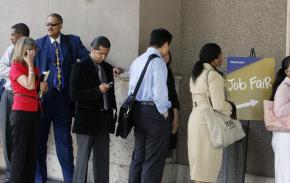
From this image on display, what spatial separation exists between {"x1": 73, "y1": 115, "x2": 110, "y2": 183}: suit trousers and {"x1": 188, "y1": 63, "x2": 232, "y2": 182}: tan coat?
96 cm

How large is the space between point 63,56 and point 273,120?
2632 mm

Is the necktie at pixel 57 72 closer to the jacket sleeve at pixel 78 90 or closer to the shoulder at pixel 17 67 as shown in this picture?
the shoulder at pixel 17 67

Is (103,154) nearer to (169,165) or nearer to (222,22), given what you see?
(169,165)

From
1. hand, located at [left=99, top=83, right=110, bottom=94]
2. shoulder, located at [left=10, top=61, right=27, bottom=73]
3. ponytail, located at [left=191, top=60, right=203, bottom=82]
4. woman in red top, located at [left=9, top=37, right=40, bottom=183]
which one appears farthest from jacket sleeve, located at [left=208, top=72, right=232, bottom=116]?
shoulder, located at [left=10, top=61, right=27, bottom=73]

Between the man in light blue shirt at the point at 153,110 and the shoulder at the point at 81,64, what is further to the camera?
the shoulder at the point at 81,64

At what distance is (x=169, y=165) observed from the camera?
24.9ft

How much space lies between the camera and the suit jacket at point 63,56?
7.15 meters

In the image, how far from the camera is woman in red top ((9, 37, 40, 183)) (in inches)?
252

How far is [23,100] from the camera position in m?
6.44

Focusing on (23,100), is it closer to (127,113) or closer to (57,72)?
(57,72)

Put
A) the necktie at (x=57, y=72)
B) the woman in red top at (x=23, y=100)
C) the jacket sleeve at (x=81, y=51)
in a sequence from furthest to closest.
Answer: the jacket sleeve at (x=81, y=51) < the necktie at (x=57, y=72) < the woman in red top at (x=23, y=100)

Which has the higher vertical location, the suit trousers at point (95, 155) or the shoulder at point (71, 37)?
the shoulder at point (71, 37)

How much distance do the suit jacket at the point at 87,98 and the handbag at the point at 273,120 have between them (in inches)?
69.2

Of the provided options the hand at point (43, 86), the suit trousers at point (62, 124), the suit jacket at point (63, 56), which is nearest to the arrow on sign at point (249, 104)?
the suit jacket at point (63, 56)
